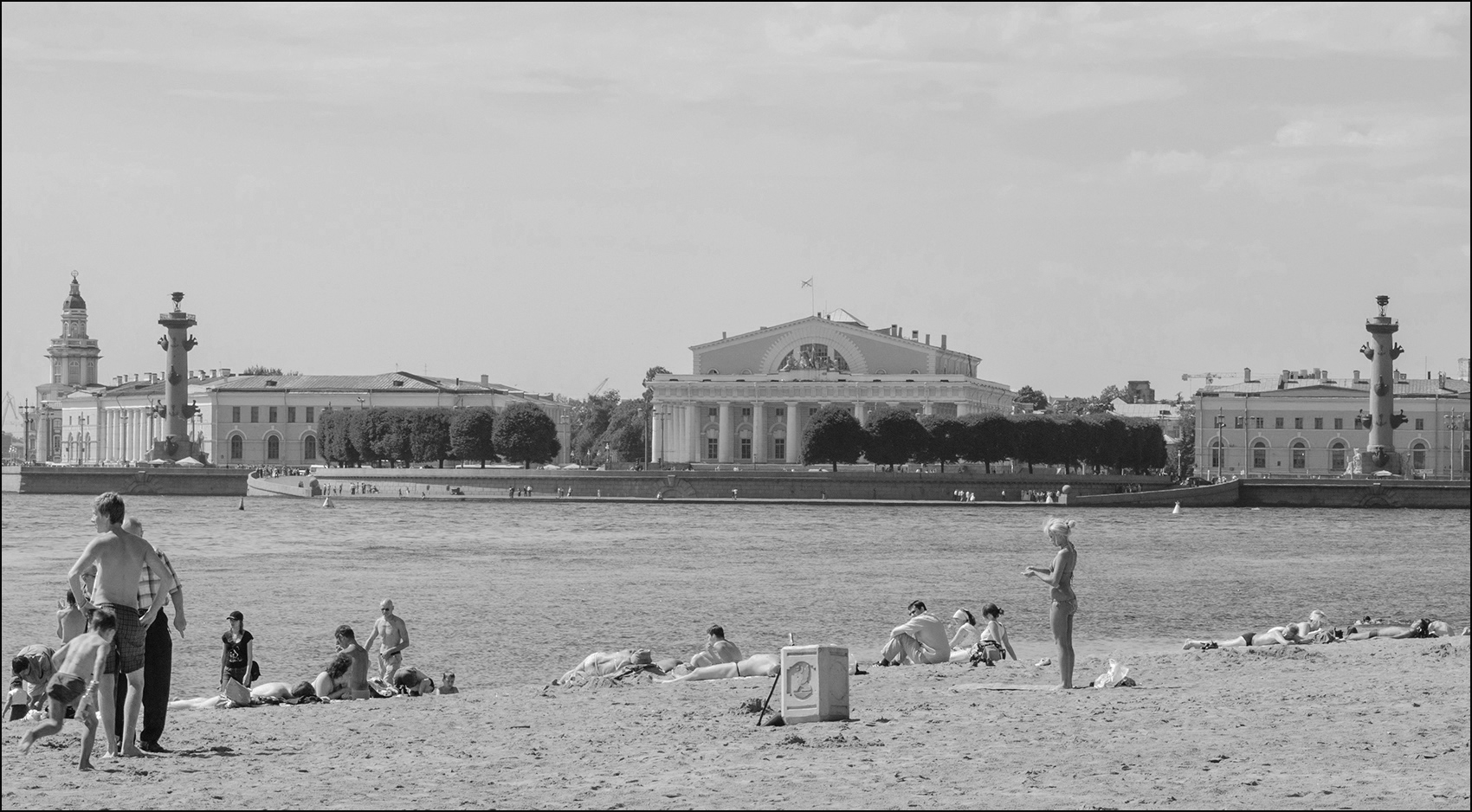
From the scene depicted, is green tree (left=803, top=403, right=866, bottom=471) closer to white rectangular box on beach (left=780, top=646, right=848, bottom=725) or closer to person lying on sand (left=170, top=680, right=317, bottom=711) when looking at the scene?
person lying on sand (left=170, top=680, right=317, bottom=711)

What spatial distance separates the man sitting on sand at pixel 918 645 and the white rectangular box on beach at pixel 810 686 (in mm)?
4359

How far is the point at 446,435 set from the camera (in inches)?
3873

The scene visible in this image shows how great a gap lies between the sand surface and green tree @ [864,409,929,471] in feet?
243

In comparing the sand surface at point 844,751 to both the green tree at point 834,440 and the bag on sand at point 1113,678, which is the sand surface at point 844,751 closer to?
the bag on sand at point 1113,678

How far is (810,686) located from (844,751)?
1.20 metres

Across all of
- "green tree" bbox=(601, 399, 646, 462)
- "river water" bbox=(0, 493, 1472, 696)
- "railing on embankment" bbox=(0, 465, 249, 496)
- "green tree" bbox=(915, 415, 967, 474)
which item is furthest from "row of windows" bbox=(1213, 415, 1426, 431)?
"railing on embankment" bbox=(0, 465, 249, 496)

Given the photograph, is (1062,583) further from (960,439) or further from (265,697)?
(960,439)

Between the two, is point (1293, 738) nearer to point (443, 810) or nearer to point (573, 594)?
point (443, 810)

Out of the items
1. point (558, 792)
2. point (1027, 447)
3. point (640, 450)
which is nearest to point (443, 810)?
point (558, 792)

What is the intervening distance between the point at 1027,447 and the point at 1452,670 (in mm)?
76609

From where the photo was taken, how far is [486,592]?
31016mm

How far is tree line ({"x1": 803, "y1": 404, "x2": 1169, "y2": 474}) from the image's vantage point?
88.9m

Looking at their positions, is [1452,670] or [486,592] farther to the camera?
[486,592]

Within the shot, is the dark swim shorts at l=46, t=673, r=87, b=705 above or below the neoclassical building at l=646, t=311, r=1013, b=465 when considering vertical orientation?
below
